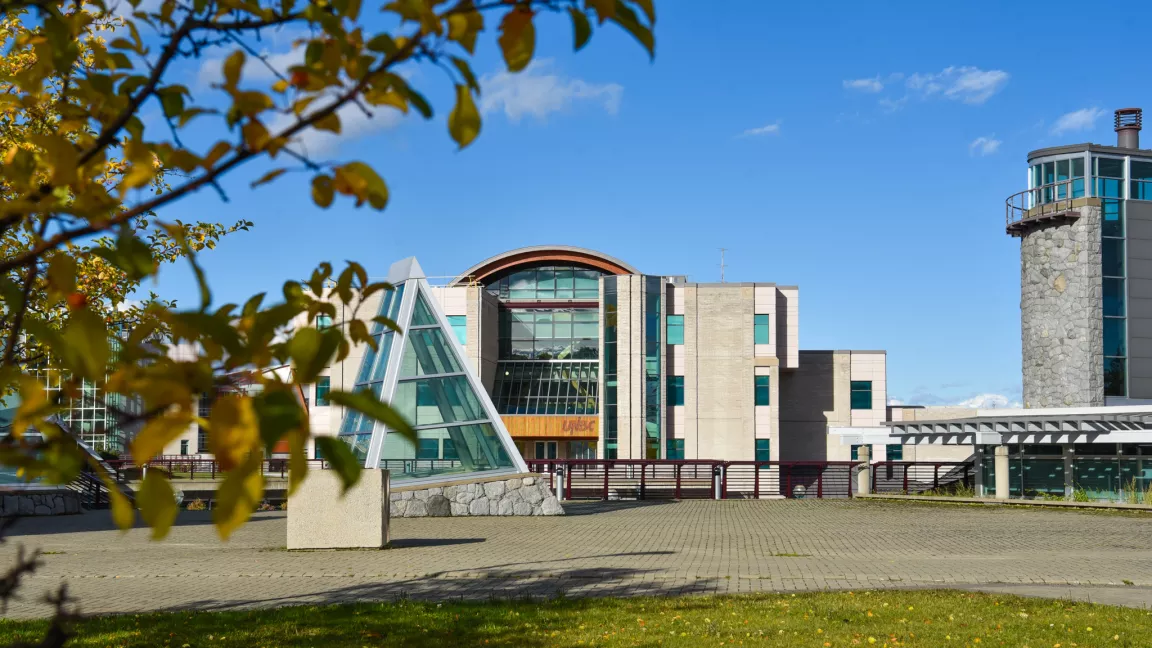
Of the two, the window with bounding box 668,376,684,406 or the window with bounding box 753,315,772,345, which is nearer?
the window with bounding box 668,376,684,406

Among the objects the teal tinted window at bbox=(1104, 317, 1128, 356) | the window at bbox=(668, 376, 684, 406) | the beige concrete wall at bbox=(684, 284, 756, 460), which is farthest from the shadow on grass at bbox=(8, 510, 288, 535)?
the teal tinted window at bbox=(1104, 317, 1128, 356)

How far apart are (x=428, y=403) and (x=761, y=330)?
3903 centimetres

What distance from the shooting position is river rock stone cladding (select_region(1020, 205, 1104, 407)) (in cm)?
4403

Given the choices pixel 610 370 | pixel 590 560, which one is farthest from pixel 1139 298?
pixel 590 560

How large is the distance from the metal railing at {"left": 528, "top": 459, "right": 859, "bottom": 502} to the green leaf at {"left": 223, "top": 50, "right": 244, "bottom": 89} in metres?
28.6

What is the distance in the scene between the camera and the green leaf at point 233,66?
1.99 m

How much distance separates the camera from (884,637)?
8.38 m

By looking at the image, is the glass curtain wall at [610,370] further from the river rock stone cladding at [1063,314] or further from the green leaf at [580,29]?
the green leaf at [580,29]

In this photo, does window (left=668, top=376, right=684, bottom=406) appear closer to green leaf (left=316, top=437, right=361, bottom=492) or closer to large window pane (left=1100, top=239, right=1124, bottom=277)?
large window pane (left=1100, top=239, right=1124, bottom=277)

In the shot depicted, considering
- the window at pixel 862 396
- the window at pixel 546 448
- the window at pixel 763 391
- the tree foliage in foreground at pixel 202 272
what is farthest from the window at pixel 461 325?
the tree foliage in foreground at pixel 202 272

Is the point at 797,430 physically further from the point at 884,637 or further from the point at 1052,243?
the point at 884,637

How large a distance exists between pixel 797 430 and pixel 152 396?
6289 cm

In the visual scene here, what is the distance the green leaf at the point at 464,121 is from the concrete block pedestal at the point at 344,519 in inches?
587

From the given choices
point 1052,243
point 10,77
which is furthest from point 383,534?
point 1052,243
